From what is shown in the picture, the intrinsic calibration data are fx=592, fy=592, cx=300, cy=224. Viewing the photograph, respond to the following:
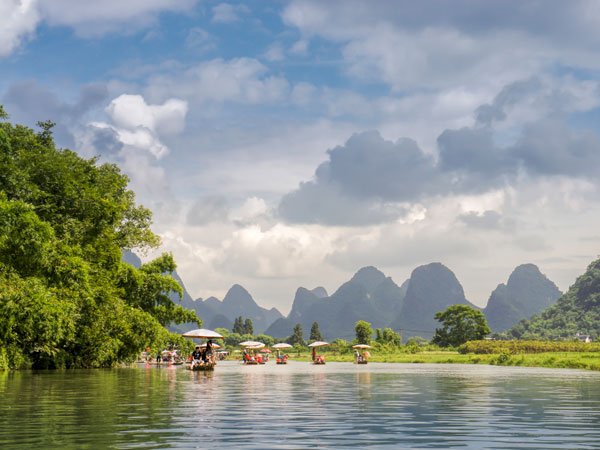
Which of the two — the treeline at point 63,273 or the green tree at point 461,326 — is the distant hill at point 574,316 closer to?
the green tree at point 461,326

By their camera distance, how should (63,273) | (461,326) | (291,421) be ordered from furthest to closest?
(461,326), (63,273), (291,421)

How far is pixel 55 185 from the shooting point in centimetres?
3244

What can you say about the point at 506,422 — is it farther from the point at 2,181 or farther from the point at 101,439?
the point at 2,181

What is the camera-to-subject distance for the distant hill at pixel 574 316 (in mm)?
159613

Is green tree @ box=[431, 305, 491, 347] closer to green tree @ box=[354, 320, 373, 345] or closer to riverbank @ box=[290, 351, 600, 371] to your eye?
green tree @ box=[354, 320, 373, 345]

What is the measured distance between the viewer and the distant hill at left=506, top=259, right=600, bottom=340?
159613 mm

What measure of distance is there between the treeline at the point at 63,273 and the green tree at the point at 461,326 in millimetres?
66580

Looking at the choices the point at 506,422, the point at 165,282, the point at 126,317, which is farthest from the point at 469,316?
the point at 506,422

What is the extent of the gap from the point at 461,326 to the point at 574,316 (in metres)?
87.0

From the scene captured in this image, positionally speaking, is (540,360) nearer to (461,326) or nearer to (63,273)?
(63,273)

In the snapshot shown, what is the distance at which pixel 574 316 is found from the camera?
171250 mm

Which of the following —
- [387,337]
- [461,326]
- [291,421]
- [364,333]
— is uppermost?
[291,421]

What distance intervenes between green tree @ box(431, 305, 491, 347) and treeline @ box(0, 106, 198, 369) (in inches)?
2621

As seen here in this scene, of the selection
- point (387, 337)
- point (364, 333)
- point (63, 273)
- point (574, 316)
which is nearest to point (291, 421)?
point (63, 273)
